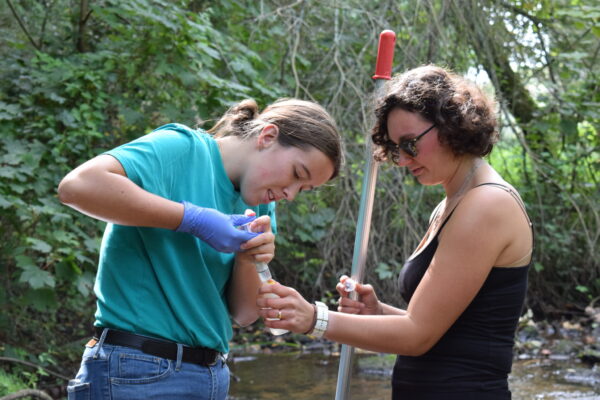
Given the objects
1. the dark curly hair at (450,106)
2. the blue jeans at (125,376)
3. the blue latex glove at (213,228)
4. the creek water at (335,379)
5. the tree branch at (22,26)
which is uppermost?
the tree branch at (22,26)

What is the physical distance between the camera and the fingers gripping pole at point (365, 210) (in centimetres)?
240

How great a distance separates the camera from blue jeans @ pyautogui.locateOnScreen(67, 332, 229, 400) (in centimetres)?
170

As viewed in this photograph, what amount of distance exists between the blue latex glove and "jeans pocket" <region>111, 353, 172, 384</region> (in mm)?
302

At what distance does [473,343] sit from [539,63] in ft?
16.7

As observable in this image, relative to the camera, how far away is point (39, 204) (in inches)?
157

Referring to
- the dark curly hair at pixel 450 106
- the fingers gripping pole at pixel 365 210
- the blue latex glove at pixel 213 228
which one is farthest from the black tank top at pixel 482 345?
the blue latex glove at pixel 213 228

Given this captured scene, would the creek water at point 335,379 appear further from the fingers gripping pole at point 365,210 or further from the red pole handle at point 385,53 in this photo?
the red pole handle at point 385,53

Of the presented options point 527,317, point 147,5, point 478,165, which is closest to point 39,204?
point 147,5

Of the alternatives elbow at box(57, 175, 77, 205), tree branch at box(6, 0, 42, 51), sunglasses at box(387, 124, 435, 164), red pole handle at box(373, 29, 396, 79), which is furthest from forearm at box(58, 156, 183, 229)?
tree branch at box(6, 0, 42, 51)

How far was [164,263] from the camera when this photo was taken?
1.77 metres

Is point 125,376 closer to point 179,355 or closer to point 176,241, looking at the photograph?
point 179,355

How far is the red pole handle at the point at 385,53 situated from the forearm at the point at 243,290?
2.71 ft

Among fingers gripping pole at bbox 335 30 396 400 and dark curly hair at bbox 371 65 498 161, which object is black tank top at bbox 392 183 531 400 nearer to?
dark curly hair at bbox 371 65 498 161

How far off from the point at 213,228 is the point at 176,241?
130 mm
